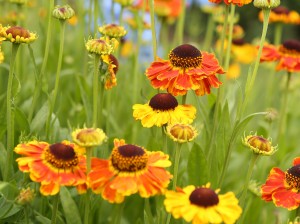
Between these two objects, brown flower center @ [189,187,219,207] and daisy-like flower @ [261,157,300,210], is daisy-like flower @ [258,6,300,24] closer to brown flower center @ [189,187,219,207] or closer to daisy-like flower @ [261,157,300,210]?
daisy-like flower @ [261,157,300,210]

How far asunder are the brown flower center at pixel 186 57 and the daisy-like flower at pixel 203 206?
37 cm

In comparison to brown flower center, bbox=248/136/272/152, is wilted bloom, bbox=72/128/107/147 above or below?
above

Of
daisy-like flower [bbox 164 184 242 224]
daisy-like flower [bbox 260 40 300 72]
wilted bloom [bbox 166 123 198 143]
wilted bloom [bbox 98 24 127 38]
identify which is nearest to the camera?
daisy-like flower [bbox 164 184 242 224]

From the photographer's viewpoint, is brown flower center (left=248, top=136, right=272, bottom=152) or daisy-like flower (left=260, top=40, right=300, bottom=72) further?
daisy-like flower (left=260, top=40, right=300, bottom=72)

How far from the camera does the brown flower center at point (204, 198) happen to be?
90 centimetres

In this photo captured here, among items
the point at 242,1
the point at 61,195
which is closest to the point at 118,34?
the point at 242,1

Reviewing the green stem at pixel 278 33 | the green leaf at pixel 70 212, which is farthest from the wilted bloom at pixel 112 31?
the green stem at pixel 278 33

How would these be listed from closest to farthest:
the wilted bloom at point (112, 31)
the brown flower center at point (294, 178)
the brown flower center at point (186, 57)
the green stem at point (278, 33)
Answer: the brown flower center at point (294, 178) < the brown flower center at point (186, 57) < the wilted bloom at point (112, 31) < the green stem at point (278, 33)

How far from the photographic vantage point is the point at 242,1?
1.23 meters

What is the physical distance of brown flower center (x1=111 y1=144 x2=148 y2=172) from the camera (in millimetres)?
939

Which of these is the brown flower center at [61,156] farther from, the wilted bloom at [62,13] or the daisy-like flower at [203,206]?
the wilted bloom at [62,13]

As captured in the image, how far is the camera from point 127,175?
0.94 metres

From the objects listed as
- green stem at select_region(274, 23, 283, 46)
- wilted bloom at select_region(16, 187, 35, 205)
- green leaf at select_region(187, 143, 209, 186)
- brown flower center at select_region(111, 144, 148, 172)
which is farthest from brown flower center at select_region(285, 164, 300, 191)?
green stem at select_region(274, 23, 283, 46)

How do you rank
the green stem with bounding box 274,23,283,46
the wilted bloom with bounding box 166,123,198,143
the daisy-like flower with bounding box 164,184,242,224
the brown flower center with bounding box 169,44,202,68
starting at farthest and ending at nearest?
the green stem with bounding box 274,23,283,46 → the brown flower center with bounding box 169,44,202,68 → the wilted bloom with bounding box 166,123,198,143 → the daisy-like flower with bounding box 164,184,242,224
